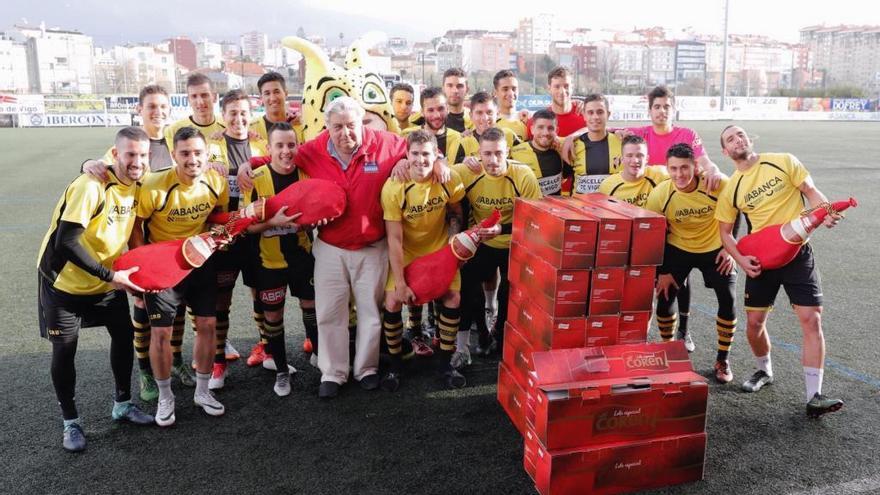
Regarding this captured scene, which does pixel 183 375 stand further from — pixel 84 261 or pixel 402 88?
pixel 402 88

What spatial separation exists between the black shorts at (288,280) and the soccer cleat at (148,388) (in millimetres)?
939

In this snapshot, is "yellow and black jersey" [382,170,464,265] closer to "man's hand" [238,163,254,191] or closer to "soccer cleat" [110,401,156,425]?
"man's hand" [238,163,254,191]

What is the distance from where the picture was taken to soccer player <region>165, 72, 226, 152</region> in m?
5.19

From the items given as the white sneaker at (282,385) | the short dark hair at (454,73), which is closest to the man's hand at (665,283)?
the short dark hair at (454,73)

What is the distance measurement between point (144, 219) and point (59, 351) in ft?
3.07

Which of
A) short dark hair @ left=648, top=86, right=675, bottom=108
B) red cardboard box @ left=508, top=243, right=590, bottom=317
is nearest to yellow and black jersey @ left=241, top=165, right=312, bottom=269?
red cardboard box @ left=508, top=243, right=590, bottom=317

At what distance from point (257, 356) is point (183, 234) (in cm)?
132

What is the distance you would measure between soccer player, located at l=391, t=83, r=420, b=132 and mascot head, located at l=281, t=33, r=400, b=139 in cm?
35

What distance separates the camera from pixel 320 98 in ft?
18.0

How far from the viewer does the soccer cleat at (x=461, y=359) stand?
4898 millimetres

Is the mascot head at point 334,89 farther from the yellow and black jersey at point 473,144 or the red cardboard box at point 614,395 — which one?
the red cardboard box at point 614,395

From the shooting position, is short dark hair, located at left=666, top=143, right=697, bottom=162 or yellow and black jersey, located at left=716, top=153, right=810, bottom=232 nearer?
yellow and black jersey, located at left=716, top=153, right=810, bottom=232

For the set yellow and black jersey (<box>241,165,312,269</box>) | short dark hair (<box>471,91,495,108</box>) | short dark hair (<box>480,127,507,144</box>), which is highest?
short dark hair (<box>471,91,495,108</box>)

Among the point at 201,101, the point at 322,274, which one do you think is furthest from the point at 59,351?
the point at 201,101
